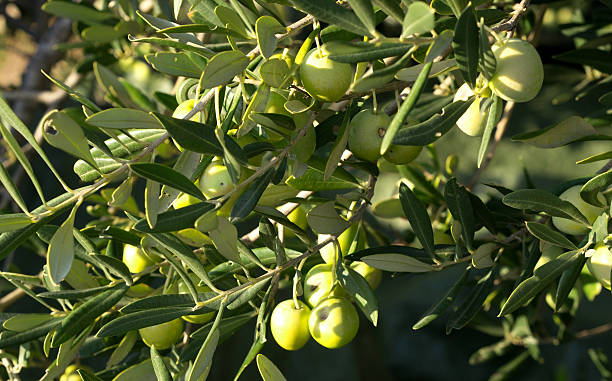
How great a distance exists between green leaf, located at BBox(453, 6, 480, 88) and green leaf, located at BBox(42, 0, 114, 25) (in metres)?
0.71

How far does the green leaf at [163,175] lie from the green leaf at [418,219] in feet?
0.81

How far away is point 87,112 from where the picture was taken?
0.62 m

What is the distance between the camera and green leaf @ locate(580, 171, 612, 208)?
572 mm

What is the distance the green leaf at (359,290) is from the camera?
0.59 m

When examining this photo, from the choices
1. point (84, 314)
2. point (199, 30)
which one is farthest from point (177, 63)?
point (84, 314)

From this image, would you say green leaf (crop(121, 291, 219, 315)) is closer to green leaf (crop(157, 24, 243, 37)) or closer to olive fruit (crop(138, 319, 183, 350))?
olive fruit (crop(138, 319, 183, 350))

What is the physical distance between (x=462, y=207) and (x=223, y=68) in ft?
1.00

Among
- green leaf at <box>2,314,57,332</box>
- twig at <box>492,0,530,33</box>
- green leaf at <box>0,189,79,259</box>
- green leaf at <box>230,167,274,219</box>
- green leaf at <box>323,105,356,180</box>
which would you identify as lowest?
green leaf at <box>2,314,57,332</box>

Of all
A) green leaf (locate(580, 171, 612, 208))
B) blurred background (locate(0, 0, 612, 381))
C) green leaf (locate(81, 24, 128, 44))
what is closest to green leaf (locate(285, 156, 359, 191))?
green leaf (locate(580, 171, 612, 208))

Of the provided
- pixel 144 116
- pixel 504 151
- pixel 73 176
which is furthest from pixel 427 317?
pixel 73 176

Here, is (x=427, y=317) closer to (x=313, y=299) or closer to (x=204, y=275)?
(x=313, y=299)

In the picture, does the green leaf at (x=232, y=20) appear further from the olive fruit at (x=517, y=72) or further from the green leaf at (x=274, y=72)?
the olive fruit at (x=517, y=72)

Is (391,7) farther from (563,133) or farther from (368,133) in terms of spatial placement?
(563,133)

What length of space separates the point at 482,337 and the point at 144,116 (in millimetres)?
1457
